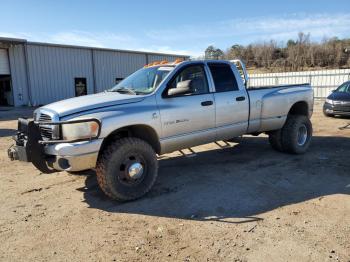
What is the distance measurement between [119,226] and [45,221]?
3.24 ft

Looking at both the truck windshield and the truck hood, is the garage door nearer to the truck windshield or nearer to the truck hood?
the truck windshield

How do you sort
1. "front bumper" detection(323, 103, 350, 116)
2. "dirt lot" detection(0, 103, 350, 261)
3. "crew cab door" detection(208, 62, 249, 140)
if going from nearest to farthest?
"dirt lot" detection(0, 103, 350, 261)
"crew cab door" detection(208, 62, 249, 140)
"front bumper" detection(323, 103, 350, 116)

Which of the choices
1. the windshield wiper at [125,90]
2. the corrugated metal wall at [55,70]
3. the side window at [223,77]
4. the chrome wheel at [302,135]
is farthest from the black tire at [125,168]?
the corrugated metal wall at [55,70]

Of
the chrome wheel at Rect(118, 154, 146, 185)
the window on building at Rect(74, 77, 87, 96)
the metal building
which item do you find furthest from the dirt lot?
the window on building at Rect(74, 77, 87, 96)

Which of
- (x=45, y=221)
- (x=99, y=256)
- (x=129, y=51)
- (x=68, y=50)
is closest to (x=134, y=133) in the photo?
(x=45, y=221)

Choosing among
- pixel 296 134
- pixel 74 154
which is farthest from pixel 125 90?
pixel 296 134

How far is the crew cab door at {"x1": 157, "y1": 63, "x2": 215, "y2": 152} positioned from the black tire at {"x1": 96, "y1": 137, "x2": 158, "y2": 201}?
0.43 meters

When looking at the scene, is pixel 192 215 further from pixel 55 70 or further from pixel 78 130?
pixel 55 70

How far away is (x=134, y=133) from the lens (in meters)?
5.07

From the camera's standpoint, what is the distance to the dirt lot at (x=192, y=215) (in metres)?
3.39

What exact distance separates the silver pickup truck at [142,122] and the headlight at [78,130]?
0.01 metres

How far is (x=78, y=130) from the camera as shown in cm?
423

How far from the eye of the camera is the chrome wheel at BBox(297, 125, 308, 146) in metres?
7.43

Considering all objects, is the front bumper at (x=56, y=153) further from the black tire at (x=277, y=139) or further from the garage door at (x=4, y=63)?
the garage door at (x=4, y=63)
